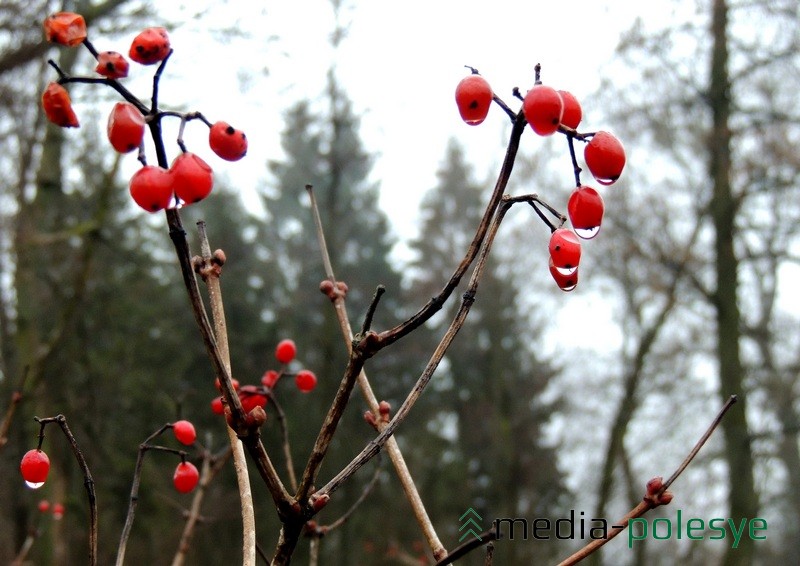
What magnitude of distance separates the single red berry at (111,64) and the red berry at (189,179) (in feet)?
0.31

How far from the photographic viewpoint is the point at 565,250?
847mm

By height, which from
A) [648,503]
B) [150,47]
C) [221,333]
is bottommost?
[648,503]

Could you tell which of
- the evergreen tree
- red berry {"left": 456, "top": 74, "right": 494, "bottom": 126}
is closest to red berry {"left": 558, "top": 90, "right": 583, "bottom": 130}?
red berry {"left": 456, "top": 74, "right": 494, "bottom": 126}

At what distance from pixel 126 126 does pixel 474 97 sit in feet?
1.27

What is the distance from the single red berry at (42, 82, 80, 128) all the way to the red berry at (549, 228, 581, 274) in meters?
0.54

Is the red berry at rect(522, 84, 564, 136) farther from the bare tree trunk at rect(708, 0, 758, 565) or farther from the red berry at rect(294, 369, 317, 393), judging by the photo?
the bare tree trunk at rect(708, 0, 758, 565)

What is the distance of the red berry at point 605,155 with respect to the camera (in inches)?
32.6

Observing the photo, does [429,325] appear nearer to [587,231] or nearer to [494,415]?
[494,415]

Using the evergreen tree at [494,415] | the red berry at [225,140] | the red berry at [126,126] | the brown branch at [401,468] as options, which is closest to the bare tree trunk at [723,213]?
the evergreen tree at [494,415]

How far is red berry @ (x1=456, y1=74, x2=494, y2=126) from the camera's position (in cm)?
83

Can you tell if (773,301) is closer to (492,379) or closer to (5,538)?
(492,379)

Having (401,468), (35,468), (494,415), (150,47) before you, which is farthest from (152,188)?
(494,415)

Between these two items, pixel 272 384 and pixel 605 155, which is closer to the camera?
pixel 605 155

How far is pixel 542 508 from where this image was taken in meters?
14.1
